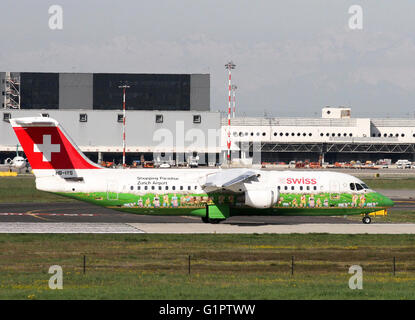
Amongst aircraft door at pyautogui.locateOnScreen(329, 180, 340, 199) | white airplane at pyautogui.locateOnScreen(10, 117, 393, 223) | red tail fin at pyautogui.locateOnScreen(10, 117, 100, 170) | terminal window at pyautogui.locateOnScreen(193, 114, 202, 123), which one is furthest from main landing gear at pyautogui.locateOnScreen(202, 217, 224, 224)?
terminal window at pyautogui.locateOnScreen(193, 114, 202, 123)

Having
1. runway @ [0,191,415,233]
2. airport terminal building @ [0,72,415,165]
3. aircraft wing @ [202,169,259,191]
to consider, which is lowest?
runway @ [0,191,415,233]

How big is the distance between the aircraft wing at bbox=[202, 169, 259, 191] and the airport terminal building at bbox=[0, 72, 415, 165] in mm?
89842

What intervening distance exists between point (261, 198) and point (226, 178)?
8.84 feet

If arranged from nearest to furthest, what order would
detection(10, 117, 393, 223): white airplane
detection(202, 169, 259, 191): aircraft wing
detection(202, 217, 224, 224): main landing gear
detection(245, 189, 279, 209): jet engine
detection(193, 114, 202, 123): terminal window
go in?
detection(202, 169, 259, 191): aircraft wing
detection(10, 117, 393, 223): white airplane
detection(245, 189, 279, 209): jet engine
detection(202, 217, 224, 224): main landing gear
detection(193, 114, 202, 123): terminal window

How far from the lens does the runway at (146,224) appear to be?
4400 centimetres

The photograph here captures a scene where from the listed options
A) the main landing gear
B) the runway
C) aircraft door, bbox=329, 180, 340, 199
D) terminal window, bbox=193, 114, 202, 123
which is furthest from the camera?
terminal window, bbox=193, 114, 202, 123

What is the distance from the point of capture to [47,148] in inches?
1793

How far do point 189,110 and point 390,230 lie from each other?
10521 centimetres

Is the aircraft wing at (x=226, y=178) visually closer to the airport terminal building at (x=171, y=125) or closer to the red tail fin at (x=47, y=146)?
the red tail fin at (x=47, y=146)

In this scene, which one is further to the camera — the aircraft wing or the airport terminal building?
the airport terminal building

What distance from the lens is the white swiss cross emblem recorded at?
4517 centimetres

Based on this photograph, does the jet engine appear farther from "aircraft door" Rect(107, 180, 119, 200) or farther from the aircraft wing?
"aircraft door" Rect(107, 180, 119, 200)

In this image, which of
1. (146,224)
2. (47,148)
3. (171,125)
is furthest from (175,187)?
(171,125)
